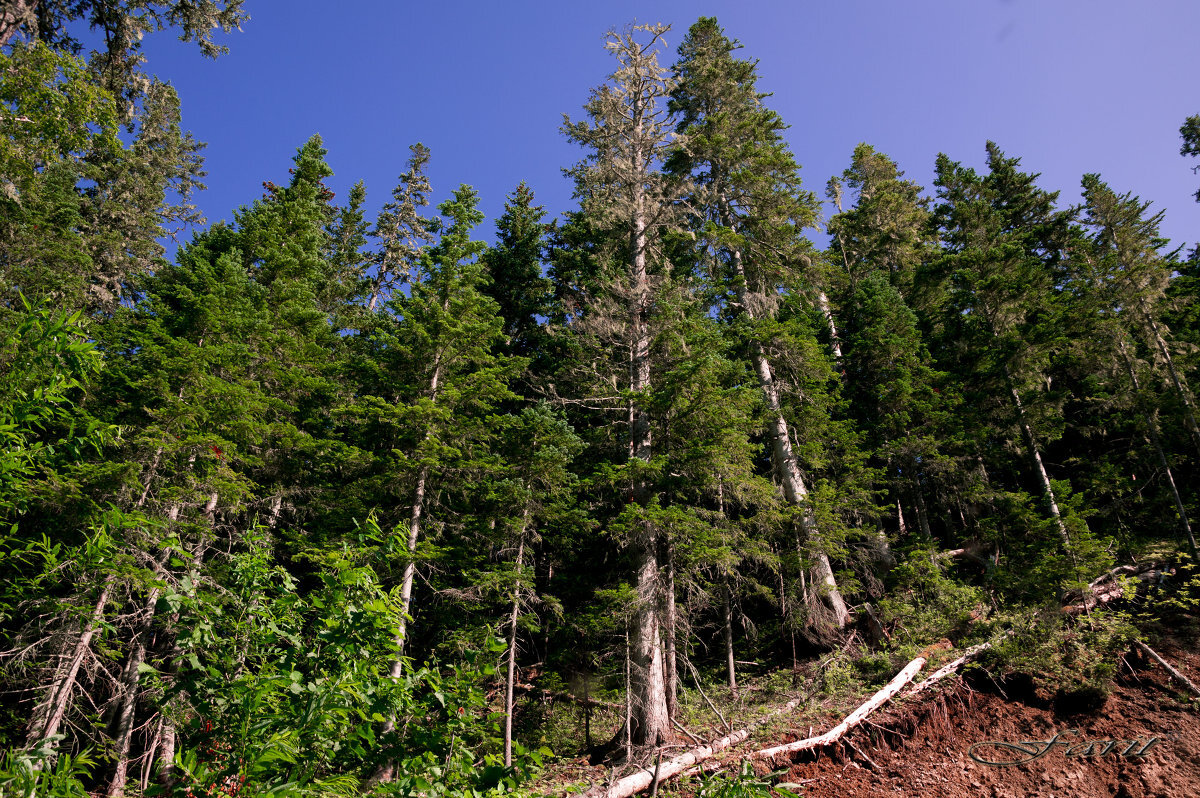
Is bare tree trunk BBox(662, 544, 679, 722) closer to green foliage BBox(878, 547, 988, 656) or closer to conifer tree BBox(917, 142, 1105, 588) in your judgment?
green foliage BBox(878, 547, 988, 656)

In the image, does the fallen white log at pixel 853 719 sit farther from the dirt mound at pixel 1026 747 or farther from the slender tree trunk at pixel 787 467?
the slender tree trunk at pixel 787 467

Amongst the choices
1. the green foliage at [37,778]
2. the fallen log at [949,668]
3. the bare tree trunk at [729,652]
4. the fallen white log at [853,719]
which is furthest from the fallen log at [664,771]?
the green foliage at [37,778]

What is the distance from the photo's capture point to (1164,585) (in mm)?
11688

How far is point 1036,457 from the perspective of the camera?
15.0m

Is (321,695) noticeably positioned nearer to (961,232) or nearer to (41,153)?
(41,153)

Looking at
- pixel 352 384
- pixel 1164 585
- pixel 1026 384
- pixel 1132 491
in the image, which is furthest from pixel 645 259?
pixel 1132 491

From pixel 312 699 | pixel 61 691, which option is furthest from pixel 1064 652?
pixel 61 691

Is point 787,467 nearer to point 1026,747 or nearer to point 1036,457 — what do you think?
point 1036,457

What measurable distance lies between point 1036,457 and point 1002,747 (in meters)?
9.79

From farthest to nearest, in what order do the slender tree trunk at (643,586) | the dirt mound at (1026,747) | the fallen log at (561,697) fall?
the fallen log at (561,697) → the slender tree trunk at (643,586) → the dirt mound at (1026,747)

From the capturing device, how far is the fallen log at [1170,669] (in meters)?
8.48

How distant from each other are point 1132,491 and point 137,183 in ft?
111

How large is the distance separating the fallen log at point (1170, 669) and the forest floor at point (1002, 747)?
0.14 meters

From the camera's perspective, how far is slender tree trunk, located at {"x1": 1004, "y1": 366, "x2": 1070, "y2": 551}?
1305cm
